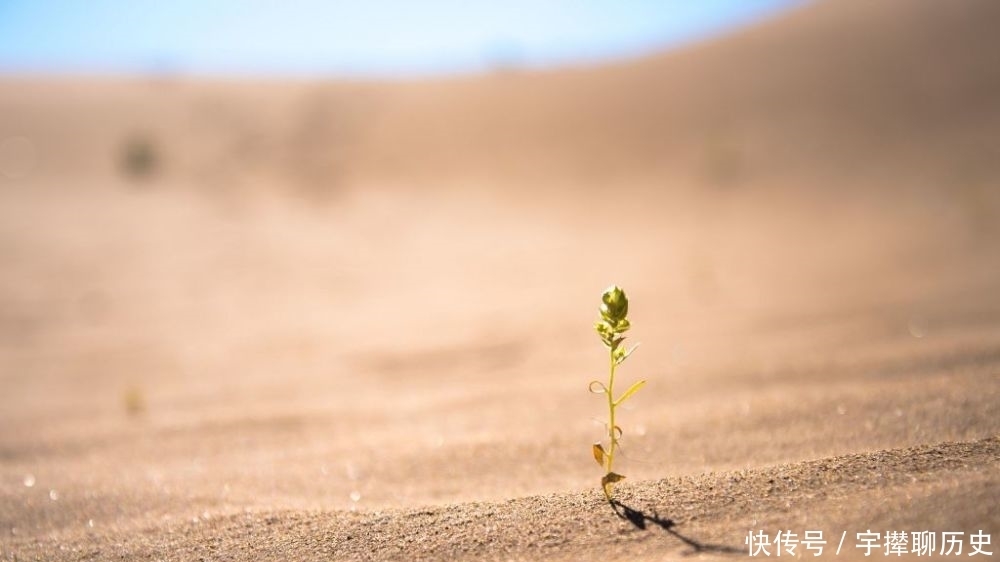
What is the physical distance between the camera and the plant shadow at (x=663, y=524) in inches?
70.9

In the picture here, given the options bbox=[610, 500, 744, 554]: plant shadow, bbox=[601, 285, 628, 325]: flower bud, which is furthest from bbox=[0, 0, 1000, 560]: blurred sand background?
bbox=[601, 285, 628, 325]: flower bud

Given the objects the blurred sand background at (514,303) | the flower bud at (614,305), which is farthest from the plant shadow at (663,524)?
the flower bud at (614,305)

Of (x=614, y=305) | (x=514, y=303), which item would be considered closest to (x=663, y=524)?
(x=614, y=305)

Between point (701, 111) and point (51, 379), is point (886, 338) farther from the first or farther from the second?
point (701, 111)

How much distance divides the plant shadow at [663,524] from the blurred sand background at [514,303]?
1 cm

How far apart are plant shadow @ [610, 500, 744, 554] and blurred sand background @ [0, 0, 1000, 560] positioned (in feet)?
0.05

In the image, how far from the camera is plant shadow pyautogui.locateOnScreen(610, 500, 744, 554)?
1.80m

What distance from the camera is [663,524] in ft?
6.46

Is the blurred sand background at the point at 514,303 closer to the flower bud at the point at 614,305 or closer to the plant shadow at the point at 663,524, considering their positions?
the plant shadow at the point at 663,524

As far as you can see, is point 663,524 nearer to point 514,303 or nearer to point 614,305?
point 614,305

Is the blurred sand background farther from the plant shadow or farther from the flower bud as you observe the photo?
the flower bud

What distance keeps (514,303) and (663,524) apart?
7.06 m

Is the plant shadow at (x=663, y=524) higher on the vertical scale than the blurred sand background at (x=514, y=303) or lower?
lower

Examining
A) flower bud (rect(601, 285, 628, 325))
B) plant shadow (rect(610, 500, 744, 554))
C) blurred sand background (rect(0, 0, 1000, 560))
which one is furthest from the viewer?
blurred sand background (rect(0, 0, 1000, 560))
